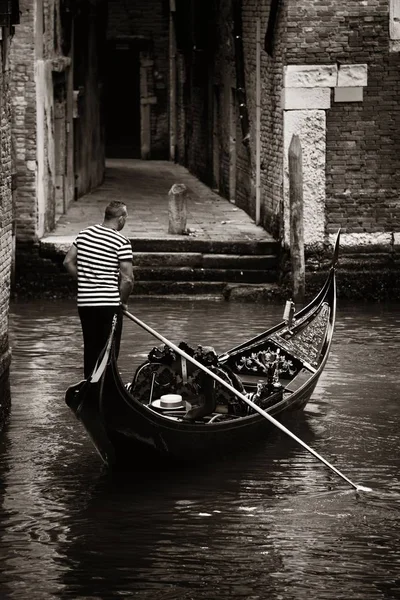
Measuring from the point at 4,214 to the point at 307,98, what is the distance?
16.2 ft

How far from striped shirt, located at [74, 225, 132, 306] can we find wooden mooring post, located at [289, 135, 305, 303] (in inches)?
193

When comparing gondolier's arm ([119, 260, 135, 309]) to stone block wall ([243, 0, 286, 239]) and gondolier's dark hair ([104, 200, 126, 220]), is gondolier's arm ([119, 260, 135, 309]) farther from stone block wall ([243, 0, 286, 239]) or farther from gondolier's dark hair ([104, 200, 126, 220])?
stone block wall ([243, 0, 286, 239])

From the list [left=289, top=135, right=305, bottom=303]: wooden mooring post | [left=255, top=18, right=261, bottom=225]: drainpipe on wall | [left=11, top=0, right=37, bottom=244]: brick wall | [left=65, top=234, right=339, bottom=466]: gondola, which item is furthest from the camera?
[left=255, top=18, right=261, bottom=225]: drainpipe on wall

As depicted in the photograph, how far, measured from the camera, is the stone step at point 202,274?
12.9m

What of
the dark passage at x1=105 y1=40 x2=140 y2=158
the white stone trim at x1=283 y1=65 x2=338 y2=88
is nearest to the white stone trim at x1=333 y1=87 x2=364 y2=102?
the white stone trim at x1=283 y1=65 x2=338 y2=88

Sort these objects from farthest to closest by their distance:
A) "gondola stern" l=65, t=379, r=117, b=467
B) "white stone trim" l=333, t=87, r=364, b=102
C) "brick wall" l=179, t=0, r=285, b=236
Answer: "brick wall" l=179, t=0, r=285, b=236 < "white stone trim" l=333, t=87, r=364, b=102 < "gondola stern" l=65, t=379, r=117, b=467

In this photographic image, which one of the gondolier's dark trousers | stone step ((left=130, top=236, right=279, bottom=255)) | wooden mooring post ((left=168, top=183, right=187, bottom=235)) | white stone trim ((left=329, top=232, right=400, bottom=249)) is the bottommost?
stone step ((left=130, top=236, right=279, bottom=255))

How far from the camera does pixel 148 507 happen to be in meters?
6.62

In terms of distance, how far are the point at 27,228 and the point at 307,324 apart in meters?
4.78

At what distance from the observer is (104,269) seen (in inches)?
297

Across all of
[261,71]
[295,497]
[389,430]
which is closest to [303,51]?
[261,71]

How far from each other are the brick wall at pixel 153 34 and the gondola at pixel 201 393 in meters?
14.3

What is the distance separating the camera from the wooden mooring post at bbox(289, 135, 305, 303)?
12.3m

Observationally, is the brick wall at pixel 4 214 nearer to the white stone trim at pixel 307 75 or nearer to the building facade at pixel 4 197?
the building facade at pixel 4 197
